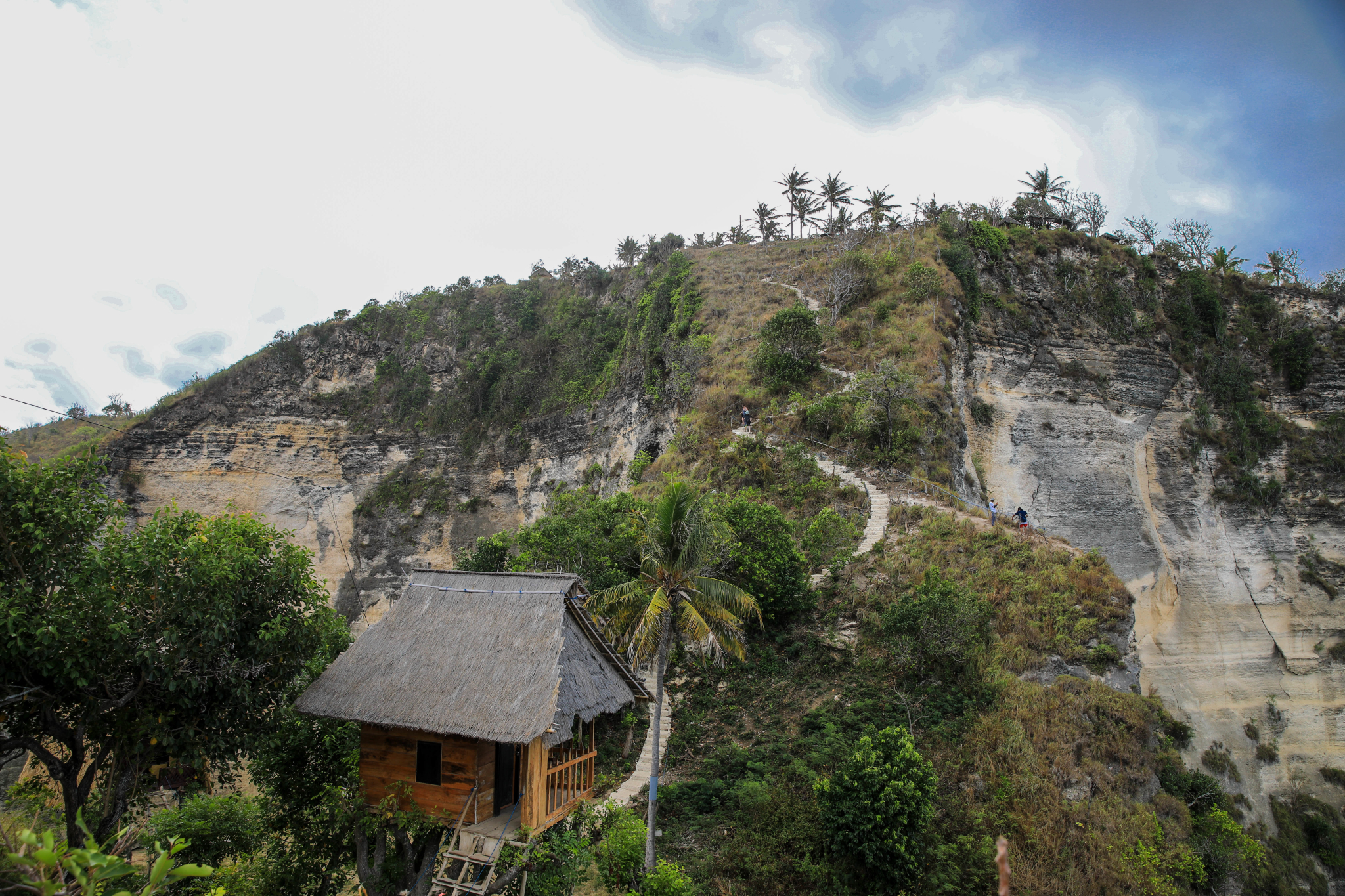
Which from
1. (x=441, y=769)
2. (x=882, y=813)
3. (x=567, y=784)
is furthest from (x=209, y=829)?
(x=882, y=813)

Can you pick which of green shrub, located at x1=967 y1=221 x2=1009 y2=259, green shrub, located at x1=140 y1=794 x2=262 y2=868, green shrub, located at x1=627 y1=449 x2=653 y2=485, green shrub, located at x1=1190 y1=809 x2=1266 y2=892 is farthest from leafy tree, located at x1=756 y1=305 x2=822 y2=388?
green shrub, located at x1=140 y1=794 x2=262 y2=868

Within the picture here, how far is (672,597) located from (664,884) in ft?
15.8

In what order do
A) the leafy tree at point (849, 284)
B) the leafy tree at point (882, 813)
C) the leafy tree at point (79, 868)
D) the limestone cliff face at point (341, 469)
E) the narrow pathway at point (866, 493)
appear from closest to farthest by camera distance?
the leafy tree at point (79, 868) → the leafy tree at point (882, 813) → the narrow pathway at point (866, 493) → the leafy tree at point (849, 284) → the limestone cliff face at point (341, 469)

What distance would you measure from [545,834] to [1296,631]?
1497 inches

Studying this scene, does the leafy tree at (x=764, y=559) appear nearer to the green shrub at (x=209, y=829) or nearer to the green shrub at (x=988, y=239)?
the green shrub at (x=209, y=829)

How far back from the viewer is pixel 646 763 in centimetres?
1584

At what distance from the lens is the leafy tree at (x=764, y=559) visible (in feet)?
58.5

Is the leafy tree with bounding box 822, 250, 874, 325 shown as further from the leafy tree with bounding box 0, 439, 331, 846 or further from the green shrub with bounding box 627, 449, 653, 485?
the leafy tree with bounding box 0, 439, 331, 846

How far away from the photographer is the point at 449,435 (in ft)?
148

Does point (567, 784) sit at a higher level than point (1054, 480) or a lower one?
lower

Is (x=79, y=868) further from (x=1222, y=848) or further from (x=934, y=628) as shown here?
(x=1222, y=848)

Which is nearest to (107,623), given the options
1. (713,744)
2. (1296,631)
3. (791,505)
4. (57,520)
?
(57,520)

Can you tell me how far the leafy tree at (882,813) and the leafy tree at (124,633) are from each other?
10093 millimetres

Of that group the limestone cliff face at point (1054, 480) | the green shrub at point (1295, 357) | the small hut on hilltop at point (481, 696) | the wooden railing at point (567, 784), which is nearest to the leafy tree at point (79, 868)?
the small hut on hilltop at point (481, 696)
